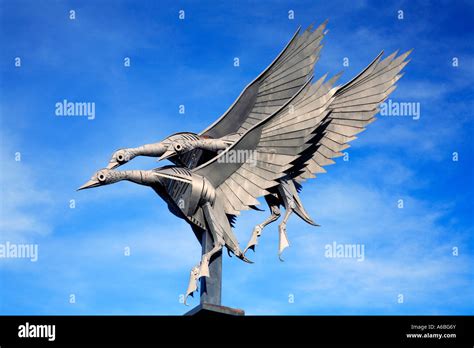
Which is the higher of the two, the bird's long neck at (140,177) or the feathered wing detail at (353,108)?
the feathered wing detail at (353,108)

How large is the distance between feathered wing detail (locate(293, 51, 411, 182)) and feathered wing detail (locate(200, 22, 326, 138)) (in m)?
1.21

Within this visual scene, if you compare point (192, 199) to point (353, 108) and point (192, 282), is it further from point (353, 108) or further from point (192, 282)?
point (353, 108)

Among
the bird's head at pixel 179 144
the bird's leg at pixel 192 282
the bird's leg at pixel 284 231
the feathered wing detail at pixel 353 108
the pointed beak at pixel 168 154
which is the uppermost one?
the feathered wing detail at pixel 353 108

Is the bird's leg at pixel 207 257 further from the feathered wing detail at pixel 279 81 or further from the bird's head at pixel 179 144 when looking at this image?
the feathered wing detail at pixel 279 81

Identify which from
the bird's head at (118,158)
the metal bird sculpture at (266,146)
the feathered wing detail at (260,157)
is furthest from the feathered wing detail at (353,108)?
the bird's head at (118,158)

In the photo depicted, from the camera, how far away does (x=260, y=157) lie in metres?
23.0

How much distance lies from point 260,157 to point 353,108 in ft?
12.1

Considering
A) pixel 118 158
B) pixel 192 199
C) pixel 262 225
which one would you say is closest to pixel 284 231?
pixel 262 225

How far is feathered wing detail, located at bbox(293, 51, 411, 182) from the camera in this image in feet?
81.7

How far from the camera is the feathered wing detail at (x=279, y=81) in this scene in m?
24.9

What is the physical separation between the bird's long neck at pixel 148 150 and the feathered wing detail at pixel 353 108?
14.0 feet
